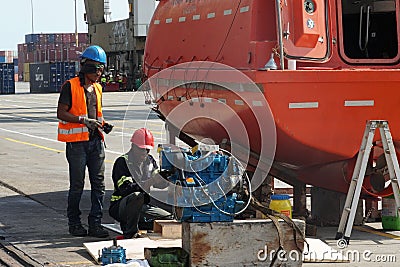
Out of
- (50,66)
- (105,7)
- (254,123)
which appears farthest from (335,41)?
(50,66)

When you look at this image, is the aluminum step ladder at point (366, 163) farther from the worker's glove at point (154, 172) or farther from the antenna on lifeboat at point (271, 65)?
the worker's glove at point (154, 172)

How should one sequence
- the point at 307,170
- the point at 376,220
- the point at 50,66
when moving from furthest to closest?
1. the point at 50,66
2. the point at 376,220
3. the point at 307,170

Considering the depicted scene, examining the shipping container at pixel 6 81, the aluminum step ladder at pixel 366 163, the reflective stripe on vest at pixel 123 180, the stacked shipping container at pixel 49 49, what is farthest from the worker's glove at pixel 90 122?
the stacked shipping container at pixel 49 49

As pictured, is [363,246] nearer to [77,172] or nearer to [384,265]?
[384,265]

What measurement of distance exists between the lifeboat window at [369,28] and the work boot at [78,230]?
3.58m

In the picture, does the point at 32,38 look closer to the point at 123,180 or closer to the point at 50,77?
the point at 50,77

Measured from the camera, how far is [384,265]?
851cm

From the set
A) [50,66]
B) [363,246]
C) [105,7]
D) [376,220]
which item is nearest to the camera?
[363,246]

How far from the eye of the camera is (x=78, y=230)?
9984 mm

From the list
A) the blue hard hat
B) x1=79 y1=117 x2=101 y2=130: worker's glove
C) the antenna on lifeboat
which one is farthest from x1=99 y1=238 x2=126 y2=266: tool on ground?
the blue hard hat

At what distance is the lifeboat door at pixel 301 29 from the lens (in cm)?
932

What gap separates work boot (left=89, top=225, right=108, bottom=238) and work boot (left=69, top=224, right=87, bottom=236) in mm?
97

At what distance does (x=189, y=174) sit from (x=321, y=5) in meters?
2.46

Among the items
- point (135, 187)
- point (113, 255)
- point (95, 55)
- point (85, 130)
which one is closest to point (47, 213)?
point (85, 130)
